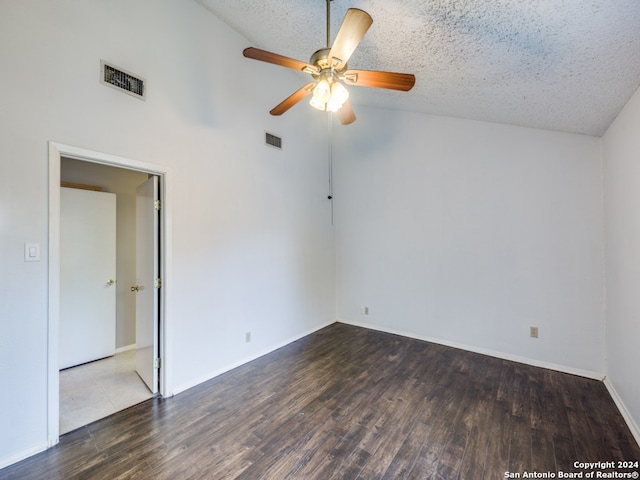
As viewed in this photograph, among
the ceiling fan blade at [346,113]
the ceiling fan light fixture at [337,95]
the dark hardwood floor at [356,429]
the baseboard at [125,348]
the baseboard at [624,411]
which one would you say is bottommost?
the dark hardwood floor at [356,429]

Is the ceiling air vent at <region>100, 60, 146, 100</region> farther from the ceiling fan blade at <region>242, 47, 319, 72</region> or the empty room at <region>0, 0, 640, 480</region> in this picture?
the ceiling fan blade at <region>242, 47, 319, 72</region>

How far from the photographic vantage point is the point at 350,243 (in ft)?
15.4

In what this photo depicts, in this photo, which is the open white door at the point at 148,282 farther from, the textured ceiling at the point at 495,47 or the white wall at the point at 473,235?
the white wall at the point at 473,235

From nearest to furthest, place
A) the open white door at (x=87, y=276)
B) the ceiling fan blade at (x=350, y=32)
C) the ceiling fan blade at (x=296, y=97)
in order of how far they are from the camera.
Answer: the ceiling fan blade at (x=350, y=32)
the ceiling fan blade at (x=296, y=97)
the open white door at (x=87, y=276)

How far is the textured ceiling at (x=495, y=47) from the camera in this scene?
1539 mm

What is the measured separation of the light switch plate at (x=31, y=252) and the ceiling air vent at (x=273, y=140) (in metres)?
2.47

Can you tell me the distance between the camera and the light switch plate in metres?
1.86

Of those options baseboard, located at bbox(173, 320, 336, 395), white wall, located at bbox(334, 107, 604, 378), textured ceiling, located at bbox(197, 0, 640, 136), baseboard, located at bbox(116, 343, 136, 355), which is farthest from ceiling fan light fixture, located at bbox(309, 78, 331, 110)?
baseboard, located at bbox(116, 343, 136, 355)

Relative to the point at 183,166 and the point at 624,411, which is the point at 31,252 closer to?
the point at 183,166

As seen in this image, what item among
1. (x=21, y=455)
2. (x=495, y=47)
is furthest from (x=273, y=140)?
(x=21, y=455)

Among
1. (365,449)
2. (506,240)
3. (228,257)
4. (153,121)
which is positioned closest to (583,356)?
(506,240)

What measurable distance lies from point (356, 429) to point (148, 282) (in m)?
2.32

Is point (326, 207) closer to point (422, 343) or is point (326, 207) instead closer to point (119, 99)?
point (422, 343)

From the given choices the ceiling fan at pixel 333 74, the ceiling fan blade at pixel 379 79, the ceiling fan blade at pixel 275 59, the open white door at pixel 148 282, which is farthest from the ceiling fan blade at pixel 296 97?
the open white door at pixel 148 282
